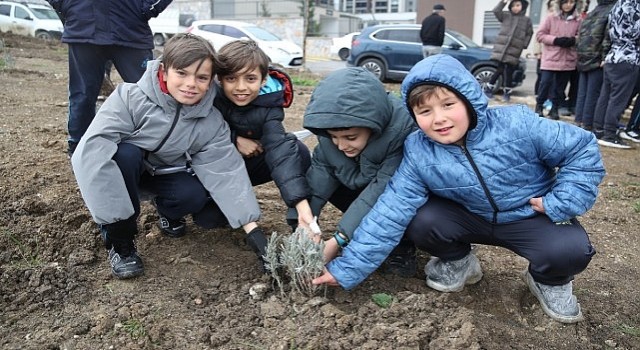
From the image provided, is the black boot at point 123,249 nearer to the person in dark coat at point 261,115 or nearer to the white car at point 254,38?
Answer: the person in dark coat at point 261,115

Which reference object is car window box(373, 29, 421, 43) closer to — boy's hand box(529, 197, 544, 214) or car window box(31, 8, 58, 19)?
boy's hand box(529, 197, 544, 214)

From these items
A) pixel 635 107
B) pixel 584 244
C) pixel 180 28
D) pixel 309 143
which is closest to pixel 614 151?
pixel 635 107

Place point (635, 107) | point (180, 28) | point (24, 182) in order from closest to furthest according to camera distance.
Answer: point (24, 182) → point (635, 107) → point (180, 28)

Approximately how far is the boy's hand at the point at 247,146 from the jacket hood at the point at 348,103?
0.54 m

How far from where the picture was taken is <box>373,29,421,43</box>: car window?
41.0 feet

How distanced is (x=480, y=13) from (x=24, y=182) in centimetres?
2315

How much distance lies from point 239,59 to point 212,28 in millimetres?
14608

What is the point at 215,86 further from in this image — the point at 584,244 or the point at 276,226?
the point at 584,244

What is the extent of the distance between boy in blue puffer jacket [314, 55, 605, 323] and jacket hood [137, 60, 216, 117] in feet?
2.70

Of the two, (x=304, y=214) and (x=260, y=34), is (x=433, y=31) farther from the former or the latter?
(x=304, y=214)

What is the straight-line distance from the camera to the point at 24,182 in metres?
3.19

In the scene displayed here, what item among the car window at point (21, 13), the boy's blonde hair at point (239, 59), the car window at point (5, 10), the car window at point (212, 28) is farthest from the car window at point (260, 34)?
the boy's blonde hair at point (239, 59)

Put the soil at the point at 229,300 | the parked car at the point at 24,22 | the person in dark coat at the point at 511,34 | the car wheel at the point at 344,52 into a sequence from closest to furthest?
the soil at the point at 229,300, the person in dark coat at the point at 511,34, the parked car at the point at 24,22, the car wheel at the point at 344,52

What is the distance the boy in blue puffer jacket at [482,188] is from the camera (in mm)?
1922
